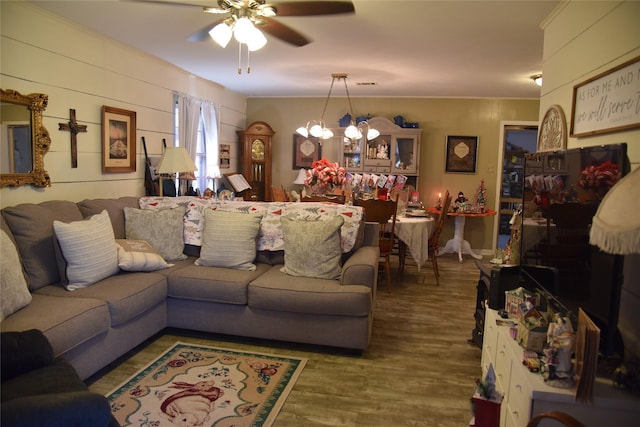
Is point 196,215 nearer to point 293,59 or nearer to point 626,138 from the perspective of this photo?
point 293,59

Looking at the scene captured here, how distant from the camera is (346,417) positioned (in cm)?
244

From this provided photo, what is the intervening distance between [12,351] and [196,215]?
216 cm

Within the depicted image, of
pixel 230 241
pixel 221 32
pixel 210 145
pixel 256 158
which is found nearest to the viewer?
pixel 221 32

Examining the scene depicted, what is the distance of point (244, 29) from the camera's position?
2643 mm

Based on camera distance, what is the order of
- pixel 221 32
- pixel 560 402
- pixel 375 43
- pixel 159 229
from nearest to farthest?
pixel 560 402, pixel 221 32, pixel 159 229, pixel 375 43

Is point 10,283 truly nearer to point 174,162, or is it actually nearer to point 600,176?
point 174,162

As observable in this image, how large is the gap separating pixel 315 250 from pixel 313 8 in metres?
1.67

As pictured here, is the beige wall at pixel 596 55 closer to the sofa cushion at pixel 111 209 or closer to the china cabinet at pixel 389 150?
the sofa cushion at pixel 111 209

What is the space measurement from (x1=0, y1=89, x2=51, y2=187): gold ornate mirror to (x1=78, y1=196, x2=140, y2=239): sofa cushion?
313 mm

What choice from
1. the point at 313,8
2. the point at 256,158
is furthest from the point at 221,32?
the point at 256,158

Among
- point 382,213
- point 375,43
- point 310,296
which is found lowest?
point 310,296

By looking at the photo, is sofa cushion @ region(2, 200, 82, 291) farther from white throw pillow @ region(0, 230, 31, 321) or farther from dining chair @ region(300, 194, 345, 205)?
dining chair @ region(300, 194, 345, 205)

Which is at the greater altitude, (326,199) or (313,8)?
(313,8)

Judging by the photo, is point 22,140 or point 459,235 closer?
point 22,140
